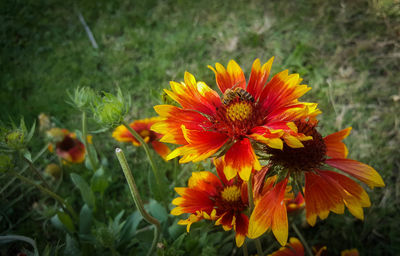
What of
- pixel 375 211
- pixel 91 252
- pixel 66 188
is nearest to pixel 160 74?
pixel 66 188

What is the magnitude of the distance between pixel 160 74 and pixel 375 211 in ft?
5.09

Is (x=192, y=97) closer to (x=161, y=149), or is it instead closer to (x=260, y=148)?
(x=260, y=148)

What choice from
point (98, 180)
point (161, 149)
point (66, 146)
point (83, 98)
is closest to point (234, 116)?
point (83, 98)

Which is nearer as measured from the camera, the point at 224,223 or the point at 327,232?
the point at 224,223

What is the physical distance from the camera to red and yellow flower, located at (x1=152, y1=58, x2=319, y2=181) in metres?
0.69

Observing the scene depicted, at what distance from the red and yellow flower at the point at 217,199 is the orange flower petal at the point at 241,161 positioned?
0.20 m

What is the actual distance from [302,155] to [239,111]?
20 cm

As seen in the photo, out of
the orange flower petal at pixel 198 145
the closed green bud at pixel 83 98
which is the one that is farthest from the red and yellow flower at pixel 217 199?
the closed green bud at pixel 83 98

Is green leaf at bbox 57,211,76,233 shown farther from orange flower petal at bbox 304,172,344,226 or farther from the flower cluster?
orange flower petal at bbox 304,172,344,226

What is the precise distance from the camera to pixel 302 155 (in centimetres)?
80

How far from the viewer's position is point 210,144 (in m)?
0.73

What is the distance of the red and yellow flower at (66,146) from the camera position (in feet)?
5.13

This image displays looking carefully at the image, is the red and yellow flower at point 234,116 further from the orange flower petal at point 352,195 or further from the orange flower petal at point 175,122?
the orange flower petal at point 352,195

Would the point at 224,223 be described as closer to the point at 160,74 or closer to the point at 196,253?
the point at 196,253
